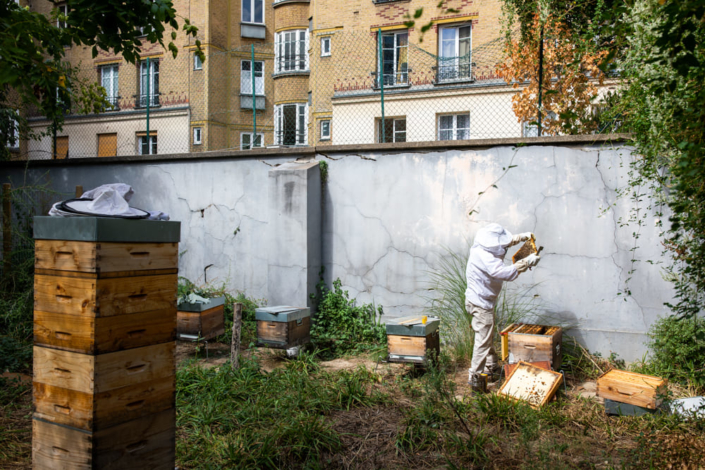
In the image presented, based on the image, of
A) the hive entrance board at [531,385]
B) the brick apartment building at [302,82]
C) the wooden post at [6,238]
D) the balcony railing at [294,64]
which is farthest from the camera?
the balcony railing at [294,64]

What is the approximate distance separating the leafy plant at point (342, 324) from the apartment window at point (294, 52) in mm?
16517

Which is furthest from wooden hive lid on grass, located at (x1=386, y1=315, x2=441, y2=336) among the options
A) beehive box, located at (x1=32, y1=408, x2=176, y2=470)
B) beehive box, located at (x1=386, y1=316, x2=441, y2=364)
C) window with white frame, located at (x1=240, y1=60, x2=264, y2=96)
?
window with white frame, located at (x1=240, y1=60, x2=264, y2=96)

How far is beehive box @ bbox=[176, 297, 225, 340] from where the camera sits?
6254mm

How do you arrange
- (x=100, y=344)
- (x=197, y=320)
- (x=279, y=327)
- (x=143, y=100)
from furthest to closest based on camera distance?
1. (x=143, y=100)
2. (x=197, y=320)
3. (x=279, y=327)
4. (x=100, y=344)

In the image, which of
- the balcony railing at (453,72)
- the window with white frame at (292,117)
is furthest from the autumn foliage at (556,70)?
the window with white frame at (292,117)

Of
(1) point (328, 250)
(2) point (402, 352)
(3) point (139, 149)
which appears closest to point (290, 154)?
(1) point (328, 250)

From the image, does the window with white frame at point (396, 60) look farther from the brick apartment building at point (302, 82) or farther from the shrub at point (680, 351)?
Result: the shrub at point (680, 351)

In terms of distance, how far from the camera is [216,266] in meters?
8.17

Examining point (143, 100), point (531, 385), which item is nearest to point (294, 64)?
point (143, 100)

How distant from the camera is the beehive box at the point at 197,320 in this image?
20.5 feet

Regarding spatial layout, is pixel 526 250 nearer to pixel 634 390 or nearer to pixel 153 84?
pixel 634 390

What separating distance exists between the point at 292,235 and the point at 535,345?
3.41 metres

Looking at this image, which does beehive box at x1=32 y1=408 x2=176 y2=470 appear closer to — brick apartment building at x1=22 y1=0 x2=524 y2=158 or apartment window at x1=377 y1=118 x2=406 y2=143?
brick apartment building at x1=22 y1=0 x2=524 y2=158

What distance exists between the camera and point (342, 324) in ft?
23.3
